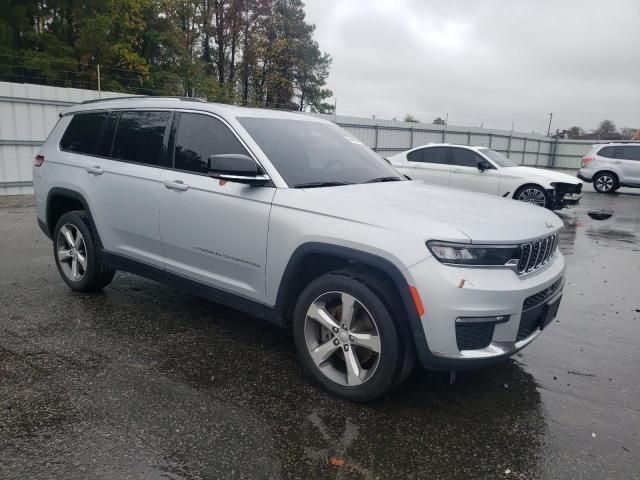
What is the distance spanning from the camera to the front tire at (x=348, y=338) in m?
2.90

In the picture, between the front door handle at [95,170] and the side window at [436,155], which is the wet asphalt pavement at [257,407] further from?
the side window at [436,155]

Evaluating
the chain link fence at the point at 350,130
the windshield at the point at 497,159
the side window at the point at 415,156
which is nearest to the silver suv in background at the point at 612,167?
the chain link fence at the point at 350,130

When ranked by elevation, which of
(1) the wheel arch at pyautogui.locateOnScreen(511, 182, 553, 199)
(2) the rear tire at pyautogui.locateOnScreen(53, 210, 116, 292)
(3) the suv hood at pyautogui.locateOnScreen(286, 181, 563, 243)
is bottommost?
(2) the rear tire at pyautogui.locateOnScreen(53, 210, 116, 292)

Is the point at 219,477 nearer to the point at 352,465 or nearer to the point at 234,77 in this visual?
the point at 352,465

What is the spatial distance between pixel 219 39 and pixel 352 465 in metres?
39.6

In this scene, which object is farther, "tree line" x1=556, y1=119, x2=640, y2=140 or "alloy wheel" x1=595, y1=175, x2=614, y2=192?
"tree line" x1=556, y1=119, x2=640, y2=140

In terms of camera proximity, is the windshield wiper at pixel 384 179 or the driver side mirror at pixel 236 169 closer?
the driver side mirror at pixel 236 169

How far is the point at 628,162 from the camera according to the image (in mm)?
17344

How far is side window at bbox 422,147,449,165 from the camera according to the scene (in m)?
12.0

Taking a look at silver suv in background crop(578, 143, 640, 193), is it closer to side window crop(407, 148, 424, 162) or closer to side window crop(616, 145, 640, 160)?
side window crop(616, 145, 640, 160)

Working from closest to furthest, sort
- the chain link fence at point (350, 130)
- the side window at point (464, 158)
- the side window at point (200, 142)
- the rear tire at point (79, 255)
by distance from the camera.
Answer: the side window at point (200, 142), the rear tire at point (79, 255), the side window at point (464, 158), the chain link fence at point (350, 130)

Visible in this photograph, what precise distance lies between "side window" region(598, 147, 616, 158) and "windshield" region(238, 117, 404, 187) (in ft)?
53.5

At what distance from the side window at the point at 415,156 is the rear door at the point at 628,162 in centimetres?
917

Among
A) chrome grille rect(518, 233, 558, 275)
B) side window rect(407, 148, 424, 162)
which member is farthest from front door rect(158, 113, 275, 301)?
side window rect(407, 148, 424, 162)
